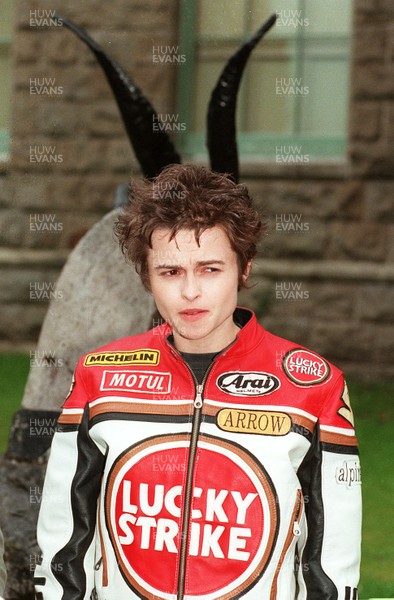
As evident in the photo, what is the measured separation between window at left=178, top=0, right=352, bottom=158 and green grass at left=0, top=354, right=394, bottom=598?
233 centimetres

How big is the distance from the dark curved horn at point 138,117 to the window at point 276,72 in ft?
13.3

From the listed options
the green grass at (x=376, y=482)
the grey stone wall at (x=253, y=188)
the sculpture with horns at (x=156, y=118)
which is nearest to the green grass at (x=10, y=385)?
the grey stone wall at (x=253, y=188)

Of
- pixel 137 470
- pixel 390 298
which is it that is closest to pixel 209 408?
pixel 137 470

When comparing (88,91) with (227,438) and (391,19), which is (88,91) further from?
(227,438)

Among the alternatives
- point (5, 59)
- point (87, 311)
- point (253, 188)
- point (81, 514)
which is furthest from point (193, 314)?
point (5, 59)

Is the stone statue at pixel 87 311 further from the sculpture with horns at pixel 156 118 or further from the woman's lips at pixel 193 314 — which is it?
the woman's lips at pixel 193 314

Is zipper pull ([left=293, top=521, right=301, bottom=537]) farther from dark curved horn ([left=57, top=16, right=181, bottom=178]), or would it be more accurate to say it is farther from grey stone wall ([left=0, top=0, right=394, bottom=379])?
grey stone wall ([left=0, top=0, right=394, bottom=379])

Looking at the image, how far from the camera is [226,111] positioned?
163 inches

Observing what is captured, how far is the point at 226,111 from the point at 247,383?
2315 mm

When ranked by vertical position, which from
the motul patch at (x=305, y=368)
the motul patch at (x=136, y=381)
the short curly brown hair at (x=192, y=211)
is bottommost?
the motul patch at (x=136, y=381)

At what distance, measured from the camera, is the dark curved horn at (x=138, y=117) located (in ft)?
13.9

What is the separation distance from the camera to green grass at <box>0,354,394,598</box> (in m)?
4.40

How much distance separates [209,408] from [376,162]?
6072mm

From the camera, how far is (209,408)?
6.68ft
